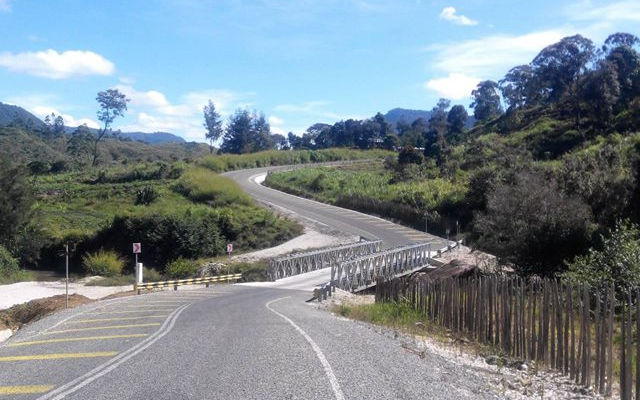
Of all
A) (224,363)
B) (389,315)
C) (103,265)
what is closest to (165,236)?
(103,265)

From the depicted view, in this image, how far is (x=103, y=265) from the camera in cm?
5091

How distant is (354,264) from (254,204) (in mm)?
41093

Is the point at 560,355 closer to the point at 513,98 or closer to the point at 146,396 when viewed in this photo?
the point at 146,396

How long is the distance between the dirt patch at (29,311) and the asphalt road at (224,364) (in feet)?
36.1

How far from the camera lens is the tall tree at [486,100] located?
457 feet

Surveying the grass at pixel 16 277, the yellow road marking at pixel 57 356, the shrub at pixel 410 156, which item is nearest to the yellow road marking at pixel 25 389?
the yellow road marking at pixel 57 356

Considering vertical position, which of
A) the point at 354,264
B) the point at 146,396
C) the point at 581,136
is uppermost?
the point at 581,136

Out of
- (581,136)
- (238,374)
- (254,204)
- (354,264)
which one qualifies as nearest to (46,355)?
(238,374)

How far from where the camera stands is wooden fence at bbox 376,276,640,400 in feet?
32.0

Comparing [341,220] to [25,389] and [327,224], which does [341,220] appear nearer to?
[327,224]

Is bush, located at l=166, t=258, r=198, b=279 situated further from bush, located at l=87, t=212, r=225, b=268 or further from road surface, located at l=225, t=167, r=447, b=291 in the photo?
road surface, located at l=225, t=167, r=447, b=291

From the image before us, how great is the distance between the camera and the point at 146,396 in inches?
315

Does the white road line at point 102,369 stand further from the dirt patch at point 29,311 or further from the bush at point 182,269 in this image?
the bush at point 182,269

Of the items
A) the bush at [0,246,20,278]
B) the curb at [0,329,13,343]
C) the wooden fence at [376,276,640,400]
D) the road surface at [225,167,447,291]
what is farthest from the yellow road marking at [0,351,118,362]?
the bush at [0,246,20,278]
